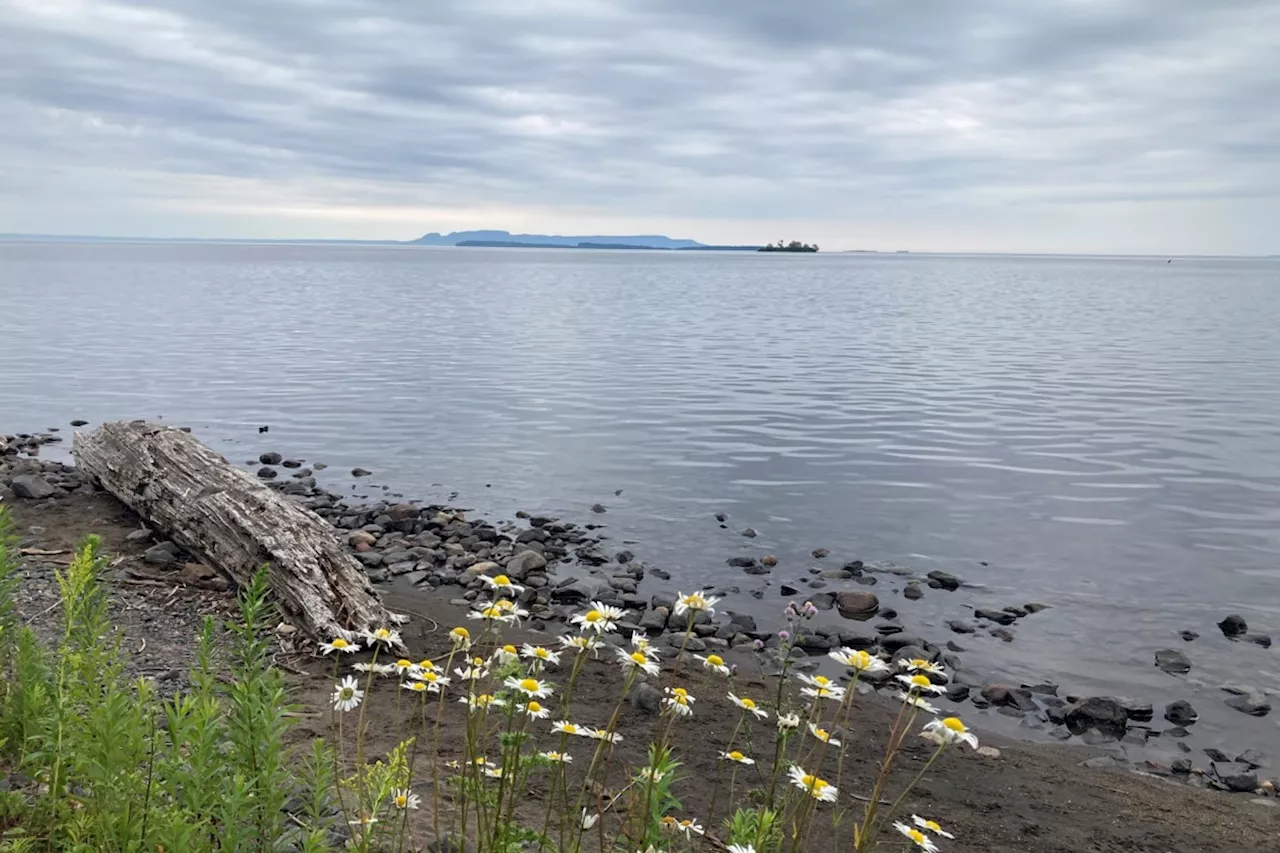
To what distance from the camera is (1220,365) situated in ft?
124

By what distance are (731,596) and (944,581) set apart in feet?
10.3

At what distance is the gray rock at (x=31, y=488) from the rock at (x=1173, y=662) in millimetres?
15146

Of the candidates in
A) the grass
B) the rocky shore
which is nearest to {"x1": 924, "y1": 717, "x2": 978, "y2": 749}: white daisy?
the grass

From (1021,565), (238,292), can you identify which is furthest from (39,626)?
(238,292)

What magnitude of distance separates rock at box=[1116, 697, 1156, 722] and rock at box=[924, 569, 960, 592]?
3.59 m

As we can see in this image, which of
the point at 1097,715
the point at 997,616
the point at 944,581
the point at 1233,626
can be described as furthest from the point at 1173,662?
the point at 944,581

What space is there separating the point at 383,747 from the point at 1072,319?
63.2 metres

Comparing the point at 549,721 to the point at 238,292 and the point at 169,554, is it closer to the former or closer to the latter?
the point at 169,554

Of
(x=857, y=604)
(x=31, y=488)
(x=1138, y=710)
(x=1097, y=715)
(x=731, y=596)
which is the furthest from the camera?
(x=31, y=488)

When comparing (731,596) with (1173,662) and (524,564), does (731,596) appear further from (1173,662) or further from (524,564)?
(1173,662)

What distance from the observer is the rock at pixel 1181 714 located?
10016 mm

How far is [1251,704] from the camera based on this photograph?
10.3m

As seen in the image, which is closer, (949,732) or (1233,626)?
(949,732)

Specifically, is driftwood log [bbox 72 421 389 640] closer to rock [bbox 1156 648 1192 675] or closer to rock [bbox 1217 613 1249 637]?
rock [bbox 1156 648 1192 675]
